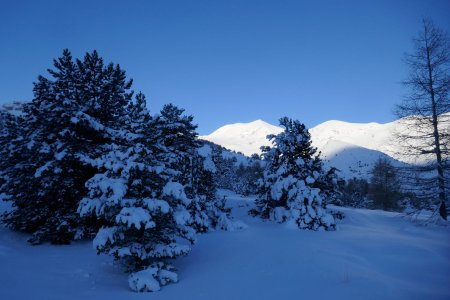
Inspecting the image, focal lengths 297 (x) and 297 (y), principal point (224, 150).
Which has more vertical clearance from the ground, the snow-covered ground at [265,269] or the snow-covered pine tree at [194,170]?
the snow-covered pine tree at [194,170]

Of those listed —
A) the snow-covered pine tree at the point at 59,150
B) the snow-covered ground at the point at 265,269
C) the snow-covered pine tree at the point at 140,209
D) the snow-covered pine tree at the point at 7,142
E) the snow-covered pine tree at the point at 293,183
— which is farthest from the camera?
the snow-covered pine tree at the point at 293,183

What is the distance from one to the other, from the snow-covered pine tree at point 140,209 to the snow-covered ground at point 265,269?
28.6 inches

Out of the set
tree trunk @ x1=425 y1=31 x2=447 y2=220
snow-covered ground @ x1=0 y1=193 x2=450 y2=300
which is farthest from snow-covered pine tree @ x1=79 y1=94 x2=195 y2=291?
tree trunk @ x1=425 y1=31 x2=447 y2=220

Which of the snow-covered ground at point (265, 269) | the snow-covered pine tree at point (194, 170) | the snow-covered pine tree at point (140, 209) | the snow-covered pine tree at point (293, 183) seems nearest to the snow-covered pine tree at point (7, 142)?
the snow-covered ground at point (265, 269)

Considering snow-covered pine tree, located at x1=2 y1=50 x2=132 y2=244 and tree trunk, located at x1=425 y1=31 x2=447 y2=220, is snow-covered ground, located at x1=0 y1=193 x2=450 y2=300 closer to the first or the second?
snow-covered pine tree, located at x1=2 y1=50 x2=132 y2=244

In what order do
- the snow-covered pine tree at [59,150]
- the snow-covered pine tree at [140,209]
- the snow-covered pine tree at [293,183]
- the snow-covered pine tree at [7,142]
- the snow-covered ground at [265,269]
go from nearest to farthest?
the snow-covered ground at [265,269], the snow-covered pine tree at [140,209], the snow-covered pine tree at [59,150], the snow-covered pine tree at [7,142], the snow-covered pine tree at [293,183]

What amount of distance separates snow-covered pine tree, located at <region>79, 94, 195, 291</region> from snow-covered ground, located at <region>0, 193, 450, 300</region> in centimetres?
73

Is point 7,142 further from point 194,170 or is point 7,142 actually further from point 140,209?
point 140,209

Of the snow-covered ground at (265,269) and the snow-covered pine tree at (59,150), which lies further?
the snow-covered pine tree at (59,150)

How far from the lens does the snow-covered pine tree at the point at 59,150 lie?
1352 cm

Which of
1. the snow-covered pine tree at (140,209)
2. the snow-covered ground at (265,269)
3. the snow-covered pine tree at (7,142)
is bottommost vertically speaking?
the snow-covered ground at (265,269)

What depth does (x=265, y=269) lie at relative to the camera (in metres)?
9.52

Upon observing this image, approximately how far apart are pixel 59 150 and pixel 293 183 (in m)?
12.4

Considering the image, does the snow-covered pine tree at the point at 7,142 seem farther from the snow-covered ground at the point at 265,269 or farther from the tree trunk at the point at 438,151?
the tree trunk at the point at 438,151
